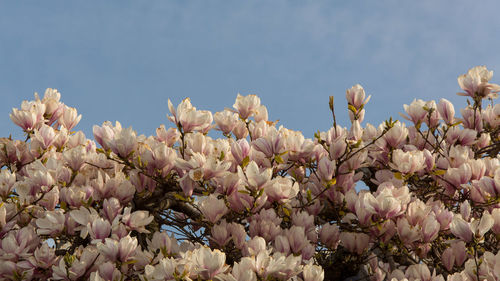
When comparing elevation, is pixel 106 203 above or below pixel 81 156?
below

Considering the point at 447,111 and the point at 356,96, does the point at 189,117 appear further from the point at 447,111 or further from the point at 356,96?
the point at 447,111

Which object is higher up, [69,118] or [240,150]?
[69,118]

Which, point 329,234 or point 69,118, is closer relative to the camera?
point 329,234

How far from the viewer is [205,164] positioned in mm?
3904

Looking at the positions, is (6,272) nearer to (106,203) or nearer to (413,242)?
(106,203)

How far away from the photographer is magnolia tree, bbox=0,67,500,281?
3.83 metres

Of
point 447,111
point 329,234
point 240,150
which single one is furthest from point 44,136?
point 447,111

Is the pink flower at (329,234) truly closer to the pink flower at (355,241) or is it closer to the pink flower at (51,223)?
the pink flower at (355,241)

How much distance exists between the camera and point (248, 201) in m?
3.97

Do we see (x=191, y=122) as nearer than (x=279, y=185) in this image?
No

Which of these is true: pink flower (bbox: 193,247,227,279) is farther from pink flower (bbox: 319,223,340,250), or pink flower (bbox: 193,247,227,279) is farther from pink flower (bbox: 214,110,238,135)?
pink flower (bbox: 214,110,238,135)

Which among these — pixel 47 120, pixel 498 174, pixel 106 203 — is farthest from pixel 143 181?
pixel 498 174

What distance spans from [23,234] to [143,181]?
97 cm

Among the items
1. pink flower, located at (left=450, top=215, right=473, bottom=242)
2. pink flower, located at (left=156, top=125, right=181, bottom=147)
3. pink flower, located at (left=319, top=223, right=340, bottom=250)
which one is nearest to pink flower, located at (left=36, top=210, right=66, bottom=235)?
pink flower, located at (left=156, top=125, right=181, bottom=147)
